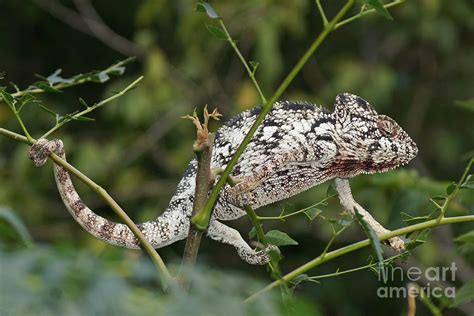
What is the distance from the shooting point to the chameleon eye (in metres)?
2.24

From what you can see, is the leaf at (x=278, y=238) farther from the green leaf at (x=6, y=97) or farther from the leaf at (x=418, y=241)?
the green leaf at (x=6, y=97)

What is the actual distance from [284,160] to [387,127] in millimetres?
278

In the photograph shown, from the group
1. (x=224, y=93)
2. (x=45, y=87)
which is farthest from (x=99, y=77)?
(x=224, y=93)

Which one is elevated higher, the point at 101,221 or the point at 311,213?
the point at 311,213

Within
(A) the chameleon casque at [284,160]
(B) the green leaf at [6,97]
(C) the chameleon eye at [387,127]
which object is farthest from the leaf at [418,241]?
(B) the green leaf at [6,97]

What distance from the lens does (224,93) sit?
20.6ft

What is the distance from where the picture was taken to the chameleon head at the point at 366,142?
2.22 m

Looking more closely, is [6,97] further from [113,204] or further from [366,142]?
[366,142]

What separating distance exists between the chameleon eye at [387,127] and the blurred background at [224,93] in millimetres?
2518

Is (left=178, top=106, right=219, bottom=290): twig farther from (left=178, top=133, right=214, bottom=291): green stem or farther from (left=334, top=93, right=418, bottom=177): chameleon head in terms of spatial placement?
(left=334, top=93, right=418, bottom=177): chameleon head

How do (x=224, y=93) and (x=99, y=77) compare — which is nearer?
(x=99, y=77)

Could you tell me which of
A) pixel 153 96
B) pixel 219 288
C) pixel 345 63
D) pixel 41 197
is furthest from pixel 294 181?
pixel 41 197

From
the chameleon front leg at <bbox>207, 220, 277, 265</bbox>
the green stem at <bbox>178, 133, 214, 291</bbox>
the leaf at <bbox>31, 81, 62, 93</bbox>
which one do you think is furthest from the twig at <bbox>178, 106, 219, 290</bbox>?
the chameleon front leg at <bbox>207, 220, 277, 265</bbox>

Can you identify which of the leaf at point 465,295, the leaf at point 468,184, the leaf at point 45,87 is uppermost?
the leaf at point 45,87
